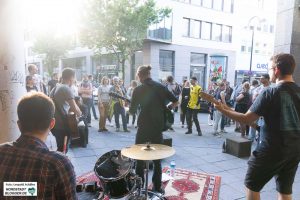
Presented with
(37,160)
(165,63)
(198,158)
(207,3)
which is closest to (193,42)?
(165,63)

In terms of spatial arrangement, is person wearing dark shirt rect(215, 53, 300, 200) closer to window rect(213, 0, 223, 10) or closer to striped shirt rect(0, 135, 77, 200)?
striped shirt rect(0, 135, 77, 200)

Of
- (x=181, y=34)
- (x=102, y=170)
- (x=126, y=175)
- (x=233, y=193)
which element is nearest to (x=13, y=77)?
(x=102, y=170)

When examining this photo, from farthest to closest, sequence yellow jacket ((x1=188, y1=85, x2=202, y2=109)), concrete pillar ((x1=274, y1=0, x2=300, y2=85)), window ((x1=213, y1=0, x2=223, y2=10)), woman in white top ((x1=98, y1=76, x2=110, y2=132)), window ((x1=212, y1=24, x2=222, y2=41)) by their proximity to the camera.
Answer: window ((x1=212, y1=24, x2=222, y2=41)), window ((x1=213, y1=0, x2=223, y2=10)), woman in white top ((x1=98, y1=76, x2=110, y2=132)), yellow jacket ((x1=188, y1=85, x2=202, y2=109)), concrete pillar ((x1=274, y1=0, x2=300, y2=85))

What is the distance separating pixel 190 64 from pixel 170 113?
23027 mm

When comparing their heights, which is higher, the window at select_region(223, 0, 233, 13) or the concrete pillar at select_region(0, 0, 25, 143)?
the window at select_region(223, 0, 233, 13)

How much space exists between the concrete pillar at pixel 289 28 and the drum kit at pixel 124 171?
193 inches

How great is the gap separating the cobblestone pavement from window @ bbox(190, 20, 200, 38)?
61.8ft

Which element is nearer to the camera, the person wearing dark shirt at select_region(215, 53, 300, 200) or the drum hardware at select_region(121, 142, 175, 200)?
the person wearing dark shirt at select_region(215, 53, 300, 200)

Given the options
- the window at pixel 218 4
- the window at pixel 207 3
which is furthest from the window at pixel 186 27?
the window at pixel 218 4

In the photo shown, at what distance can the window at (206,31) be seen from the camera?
88.7ft

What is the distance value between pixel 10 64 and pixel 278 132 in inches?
130

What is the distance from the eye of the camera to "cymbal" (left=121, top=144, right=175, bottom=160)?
3152mm

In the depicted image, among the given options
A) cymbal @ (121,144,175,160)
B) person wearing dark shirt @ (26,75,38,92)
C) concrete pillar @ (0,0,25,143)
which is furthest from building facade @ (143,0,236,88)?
cymbal @ (121,144,175,160)

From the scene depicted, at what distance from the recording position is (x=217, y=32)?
28109 mm
